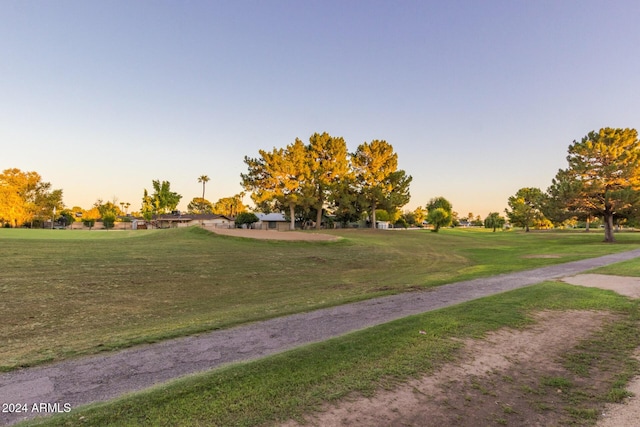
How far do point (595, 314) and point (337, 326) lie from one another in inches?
254

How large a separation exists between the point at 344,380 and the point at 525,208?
300 feet

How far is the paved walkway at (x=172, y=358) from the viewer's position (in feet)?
13.7

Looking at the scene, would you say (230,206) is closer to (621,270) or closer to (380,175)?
(380,175)

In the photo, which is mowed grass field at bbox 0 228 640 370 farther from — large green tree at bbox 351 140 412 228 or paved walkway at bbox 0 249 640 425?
large green tree at bbox 351 140 412 228

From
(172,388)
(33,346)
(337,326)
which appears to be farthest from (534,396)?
(33,346)

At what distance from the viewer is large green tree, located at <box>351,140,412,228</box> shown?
5606 centimetres

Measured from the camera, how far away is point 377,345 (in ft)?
18.2

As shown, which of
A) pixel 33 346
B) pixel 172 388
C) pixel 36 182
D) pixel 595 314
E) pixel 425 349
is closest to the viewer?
pixel 172 388

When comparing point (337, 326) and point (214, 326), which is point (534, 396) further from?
point (214, 326)

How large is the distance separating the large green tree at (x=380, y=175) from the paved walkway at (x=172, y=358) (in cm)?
4759

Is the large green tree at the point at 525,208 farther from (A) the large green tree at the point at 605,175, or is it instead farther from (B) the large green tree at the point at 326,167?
(B) the large green tree at the point at 326,167

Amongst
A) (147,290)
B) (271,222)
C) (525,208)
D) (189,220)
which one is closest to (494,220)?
(525,208)

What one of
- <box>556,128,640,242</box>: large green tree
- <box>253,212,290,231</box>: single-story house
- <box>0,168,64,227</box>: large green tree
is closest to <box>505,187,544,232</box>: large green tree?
<box>556,128,640,242</box>: large green tree

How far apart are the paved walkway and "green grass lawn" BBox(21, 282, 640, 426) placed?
1.94 ft
